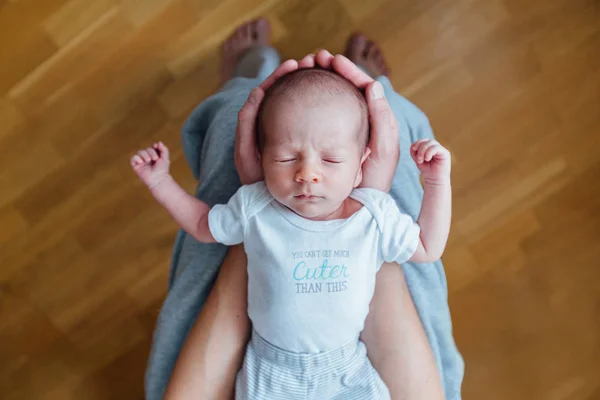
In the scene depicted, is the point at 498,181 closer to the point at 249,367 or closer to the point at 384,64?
the point at 384,64

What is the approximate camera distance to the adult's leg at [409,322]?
801mm

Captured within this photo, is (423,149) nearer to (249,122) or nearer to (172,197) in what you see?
(249,122)

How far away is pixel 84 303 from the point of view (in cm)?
128

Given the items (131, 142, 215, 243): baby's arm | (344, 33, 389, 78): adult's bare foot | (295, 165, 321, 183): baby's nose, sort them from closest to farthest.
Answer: (295, 165, 321, 183): baby's nose
(131, 142, 215, 243): baby's arm
(344, 33, 389, 78): adult's bare foot

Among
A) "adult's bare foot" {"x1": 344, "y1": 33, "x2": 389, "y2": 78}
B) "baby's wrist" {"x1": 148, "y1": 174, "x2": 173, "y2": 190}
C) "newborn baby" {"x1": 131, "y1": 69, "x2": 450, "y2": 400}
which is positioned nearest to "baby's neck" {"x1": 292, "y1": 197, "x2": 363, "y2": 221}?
"newborn baby" {"x1": 131, "y1": 69, "x2": 450, "y2": 400}

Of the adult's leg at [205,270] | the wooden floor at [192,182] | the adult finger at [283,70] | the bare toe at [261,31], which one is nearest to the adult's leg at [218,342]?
the adult's leg at [205,270]

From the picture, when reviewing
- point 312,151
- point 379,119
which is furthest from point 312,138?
point 379,119

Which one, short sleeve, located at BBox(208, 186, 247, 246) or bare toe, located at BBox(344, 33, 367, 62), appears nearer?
short sleeve, located at BBox(208, 186, 247, 246)

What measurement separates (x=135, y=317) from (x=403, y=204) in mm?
745

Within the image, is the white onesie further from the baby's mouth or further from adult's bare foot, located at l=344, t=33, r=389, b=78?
adult's bare foot, located at l=344, t=33, r=389, b=78

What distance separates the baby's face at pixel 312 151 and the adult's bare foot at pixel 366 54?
46 cm

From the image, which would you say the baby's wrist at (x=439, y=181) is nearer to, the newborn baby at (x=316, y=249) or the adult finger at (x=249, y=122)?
the newborn baby at (x=316, y=249)

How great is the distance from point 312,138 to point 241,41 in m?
0.57

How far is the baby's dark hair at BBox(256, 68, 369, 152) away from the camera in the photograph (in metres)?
0.72
